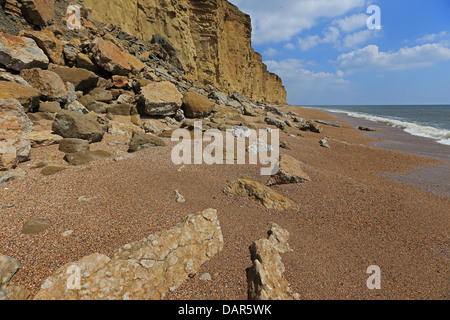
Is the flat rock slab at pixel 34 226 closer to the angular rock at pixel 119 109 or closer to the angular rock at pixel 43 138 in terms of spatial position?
the angular rock at pixel 43 138

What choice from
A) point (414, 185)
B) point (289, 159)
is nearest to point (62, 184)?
point (289, 159)

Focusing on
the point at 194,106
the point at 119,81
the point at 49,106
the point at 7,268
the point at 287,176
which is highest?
the point at 119,81

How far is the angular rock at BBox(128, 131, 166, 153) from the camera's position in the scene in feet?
17.9

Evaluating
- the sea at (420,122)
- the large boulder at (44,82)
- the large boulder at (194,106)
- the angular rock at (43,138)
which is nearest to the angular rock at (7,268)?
the angular rock at (43,138)

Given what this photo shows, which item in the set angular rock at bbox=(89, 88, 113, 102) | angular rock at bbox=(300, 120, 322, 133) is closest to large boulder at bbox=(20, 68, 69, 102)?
angular rock at bbox=(89, 88, 113, 102)

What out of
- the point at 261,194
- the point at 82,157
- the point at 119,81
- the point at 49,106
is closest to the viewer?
the point at 261,194

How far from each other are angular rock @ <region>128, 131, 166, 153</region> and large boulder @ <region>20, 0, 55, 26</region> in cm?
918

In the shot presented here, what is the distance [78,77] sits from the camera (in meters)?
7.98

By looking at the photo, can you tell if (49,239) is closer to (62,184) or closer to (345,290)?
(62,184)

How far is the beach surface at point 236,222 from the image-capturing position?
2119 mm

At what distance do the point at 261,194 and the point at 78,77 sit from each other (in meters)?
8.81

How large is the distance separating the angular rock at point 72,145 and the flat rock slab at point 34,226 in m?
2.91

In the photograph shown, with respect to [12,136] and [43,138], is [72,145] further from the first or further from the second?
[12,136]

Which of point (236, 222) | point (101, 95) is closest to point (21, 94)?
point (101, 95)
